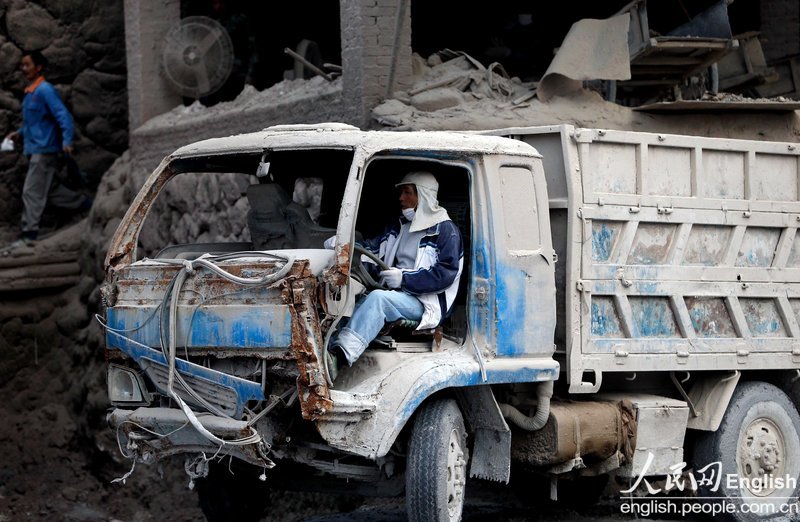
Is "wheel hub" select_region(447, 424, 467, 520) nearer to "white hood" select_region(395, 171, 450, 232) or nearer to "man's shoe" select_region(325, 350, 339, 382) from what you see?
"man's shoe" select_region(325, 350, 339, 382)

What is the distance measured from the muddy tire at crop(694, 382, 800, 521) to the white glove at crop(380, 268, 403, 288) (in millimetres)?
2863

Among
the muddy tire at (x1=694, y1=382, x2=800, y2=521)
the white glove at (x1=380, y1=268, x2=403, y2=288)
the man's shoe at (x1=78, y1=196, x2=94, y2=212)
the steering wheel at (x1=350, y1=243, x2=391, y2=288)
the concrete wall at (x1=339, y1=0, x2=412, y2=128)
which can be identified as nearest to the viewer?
the steering wheel at (x1=350, y1=243, x2=391, y2=288)

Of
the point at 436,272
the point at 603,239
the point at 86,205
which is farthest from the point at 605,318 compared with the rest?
the point at 86,205

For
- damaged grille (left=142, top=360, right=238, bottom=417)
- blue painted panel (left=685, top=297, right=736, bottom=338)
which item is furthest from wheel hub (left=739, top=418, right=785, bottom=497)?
damaged grille (left=142, top=360, right=238, bottom=417)

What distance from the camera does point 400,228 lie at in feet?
24.9

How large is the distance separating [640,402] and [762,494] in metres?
1.34

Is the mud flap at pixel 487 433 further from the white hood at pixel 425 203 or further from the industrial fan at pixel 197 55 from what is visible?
the industrial fan at pixel 197 55

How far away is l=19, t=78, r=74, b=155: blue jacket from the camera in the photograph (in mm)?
14914

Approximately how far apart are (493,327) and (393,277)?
0.66m

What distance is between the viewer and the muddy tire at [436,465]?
672 cm

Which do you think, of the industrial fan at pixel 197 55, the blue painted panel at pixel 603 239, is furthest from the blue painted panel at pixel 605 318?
the industrial fan at pixel 197 55

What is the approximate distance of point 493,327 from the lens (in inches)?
283

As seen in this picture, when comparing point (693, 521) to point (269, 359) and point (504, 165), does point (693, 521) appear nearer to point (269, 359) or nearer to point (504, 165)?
point (504, 165)

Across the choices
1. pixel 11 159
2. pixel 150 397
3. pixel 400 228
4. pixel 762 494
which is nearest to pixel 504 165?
pixel 400 228
